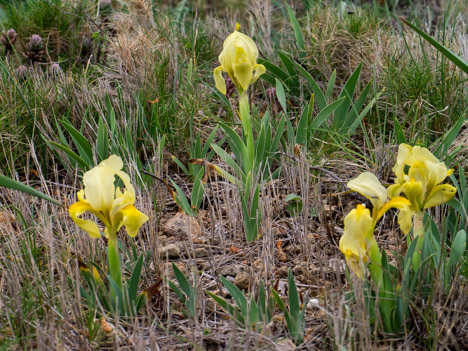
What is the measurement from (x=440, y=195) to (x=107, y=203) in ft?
2.80

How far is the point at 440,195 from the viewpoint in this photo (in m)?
1.52

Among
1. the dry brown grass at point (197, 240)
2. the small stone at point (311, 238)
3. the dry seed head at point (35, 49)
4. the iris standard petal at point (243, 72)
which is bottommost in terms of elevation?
the small stone at point (311, 238)

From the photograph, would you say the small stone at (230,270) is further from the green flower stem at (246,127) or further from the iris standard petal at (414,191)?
the iris standard petal at (414,191)

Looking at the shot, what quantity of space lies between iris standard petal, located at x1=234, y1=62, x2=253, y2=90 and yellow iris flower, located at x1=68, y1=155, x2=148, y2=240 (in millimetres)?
695

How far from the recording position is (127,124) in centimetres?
243

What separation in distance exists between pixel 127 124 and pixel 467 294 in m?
1.48

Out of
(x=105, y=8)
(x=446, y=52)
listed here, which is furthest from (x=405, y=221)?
(x=105, y=8)

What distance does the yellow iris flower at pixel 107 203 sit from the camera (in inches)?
57.5

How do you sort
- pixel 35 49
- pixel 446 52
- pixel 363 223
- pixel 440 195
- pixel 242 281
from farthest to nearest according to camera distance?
1. pixel 35 49
2. pixel 242 281
3. pixel 446 52
4. pixel 440 195
5. pixel 363 223

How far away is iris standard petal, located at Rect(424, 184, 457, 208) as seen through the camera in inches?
58.7

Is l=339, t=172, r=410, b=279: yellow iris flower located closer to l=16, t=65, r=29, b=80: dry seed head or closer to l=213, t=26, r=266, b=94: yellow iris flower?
l=213, t=26, r=266, b=94: yellow iris flower

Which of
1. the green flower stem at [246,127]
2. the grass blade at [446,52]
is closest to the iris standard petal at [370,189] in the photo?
the grass blade at [446,52]

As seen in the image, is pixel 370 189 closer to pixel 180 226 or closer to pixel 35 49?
pixel 180 226

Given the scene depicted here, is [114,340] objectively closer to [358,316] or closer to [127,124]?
[358,316]
